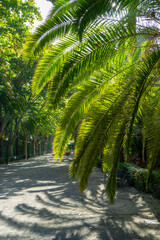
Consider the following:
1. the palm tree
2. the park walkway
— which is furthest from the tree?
the palm tree

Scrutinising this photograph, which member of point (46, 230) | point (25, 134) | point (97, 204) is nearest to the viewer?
point (46, 230)

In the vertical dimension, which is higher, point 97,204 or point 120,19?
point 120,19

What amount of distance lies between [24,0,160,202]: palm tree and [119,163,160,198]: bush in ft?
14.1

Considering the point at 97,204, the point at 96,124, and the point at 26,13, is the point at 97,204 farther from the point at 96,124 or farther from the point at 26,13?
the point at 26,13

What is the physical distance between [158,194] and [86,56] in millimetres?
6231

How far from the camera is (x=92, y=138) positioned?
17.3 feet

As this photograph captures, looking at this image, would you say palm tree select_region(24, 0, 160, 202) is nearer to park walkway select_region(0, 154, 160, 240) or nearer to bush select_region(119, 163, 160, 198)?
park walkway select_region(0, 154, 160, 240)

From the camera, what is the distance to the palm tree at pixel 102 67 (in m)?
4.97

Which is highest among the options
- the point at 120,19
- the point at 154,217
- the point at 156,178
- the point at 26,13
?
the point at 26,13

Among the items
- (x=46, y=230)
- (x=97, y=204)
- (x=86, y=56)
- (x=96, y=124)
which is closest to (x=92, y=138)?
(x=96, y=124)

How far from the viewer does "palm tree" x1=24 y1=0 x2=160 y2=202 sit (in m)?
4.97

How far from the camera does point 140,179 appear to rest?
35.6 feet

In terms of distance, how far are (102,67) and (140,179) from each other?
6500mm

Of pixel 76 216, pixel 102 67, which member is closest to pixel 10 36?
pixel 102 67
